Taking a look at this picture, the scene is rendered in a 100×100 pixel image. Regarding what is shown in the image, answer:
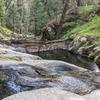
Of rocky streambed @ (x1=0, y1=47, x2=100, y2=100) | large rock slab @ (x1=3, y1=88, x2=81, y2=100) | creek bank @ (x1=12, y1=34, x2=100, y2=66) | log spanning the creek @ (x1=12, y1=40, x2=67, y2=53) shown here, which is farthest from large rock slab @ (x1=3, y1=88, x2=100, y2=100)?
log spanning the creek @ (x1=12, y1=40, x2=67, y2=53)

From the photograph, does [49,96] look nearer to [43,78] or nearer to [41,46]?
[43,78]

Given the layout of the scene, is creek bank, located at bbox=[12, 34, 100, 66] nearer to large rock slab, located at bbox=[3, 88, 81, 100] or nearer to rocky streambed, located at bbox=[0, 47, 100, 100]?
rocky streambed, located at bbox=[0, 47, 100, 100]

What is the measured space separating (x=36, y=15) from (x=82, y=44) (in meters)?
35.0


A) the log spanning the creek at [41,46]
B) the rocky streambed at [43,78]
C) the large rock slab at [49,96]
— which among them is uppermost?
the large rock slab at [49,96]

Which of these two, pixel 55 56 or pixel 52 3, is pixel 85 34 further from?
pixel 52 3

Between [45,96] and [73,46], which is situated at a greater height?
[45,96]

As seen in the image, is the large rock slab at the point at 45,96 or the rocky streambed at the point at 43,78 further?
the rocky streambed at the point at 43,78

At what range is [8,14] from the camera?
75.9 m

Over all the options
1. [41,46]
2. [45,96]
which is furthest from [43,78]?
[41,46]

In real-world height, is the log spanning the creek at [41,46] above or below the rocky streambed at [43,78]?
below

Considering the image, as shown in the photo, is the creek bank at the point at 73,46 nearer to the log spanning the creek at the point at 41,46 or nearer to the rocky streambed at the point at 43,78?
the log spanning the creek at the point at 41,46

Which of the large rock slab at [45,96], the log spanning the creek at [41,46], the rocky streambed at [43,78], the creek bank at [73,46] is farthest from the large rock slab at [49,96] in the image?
the log spanning the creek at [41,46]

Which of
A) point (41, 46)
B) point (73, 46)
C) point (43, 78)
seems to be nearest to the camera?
point (43, 78)

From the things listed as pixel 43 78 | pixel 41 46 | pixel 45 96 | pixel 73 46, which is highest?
pixel 45 96
